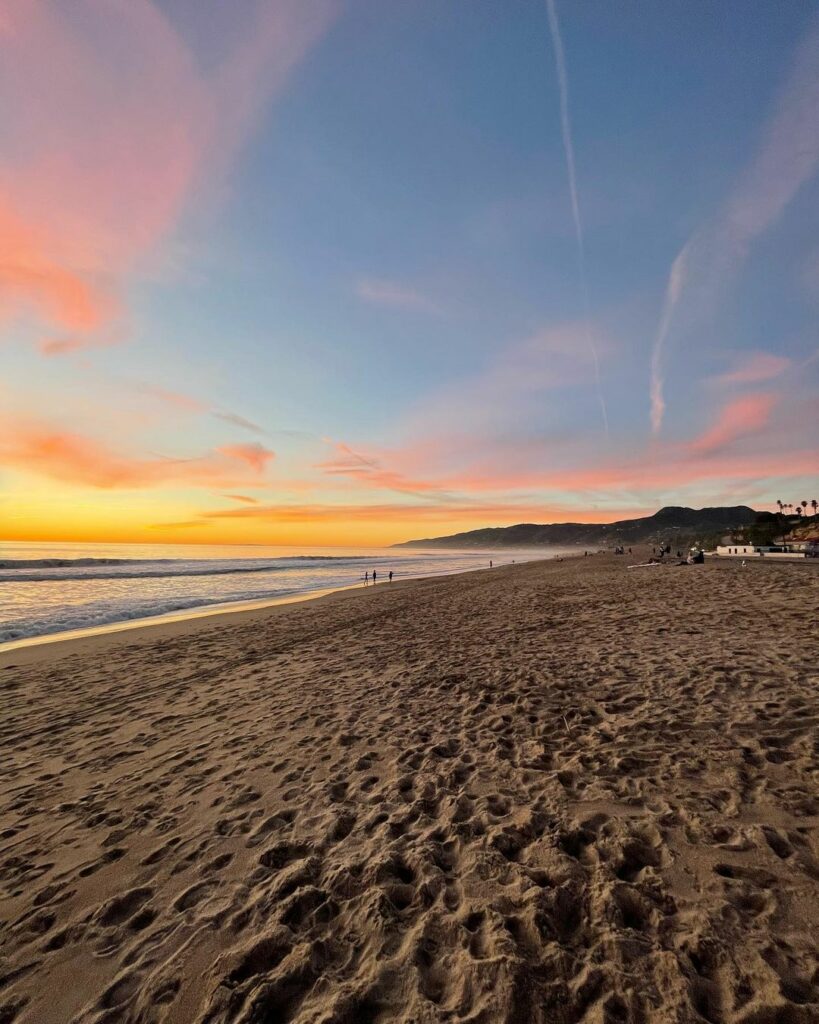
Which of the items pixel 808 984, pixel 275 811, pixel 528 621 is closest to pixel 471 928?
pixel 808 984

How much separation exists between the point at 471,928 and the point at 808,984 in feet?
6.90

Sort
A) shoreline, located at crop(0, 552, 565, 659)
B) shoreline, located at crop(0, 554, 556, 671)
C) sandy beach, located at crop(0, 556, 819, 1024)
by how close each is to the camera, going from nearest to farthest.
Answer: sandy beach, located at crop(0, 556, 819, 1024) → shoreline, located at crop(0, 554, 556, 671) → shoreline, located at crop(0, 552, 565, 659)

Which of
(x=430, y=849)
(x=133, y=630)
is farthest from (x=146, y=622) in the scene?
(x=430, y=849)

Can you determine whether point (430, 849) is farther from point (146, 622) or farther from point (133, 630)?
point (146, 622)

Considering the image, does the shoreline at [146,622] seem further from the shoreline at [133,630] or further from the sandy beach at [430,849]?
the sandy beach at [430,849]

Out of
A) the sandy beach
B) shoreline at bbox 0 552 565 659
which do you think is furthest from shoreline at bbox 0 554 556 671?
the sandy beach

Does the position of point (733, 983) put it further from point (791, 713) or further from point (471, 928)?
point (791, 713)

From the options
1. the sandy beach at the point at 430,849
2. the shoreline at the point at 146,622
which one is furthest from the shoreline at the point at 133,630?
the sandy beach at the point at 430,849

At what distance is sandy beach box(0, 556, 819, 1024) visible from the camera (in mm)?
3004

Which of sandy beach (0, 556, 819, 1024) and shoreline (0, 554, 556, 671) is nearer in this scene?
sandy beach (0, 556, 819, 1024)

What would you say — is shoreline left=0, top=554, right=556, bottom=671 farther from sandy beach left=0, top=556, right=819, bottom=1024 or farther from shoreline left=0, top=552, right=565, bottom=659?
sandy beach left=0, top=556, right=819, bottom=1024

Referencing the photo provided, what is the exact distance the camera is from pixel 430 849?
4.25 metres

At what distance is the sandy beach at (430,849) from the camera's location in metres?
3.00

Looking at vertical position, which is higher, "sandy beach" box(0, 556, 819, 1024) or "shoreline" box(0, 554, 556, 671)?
"shoreline" box(0, 554, 556, 671)
